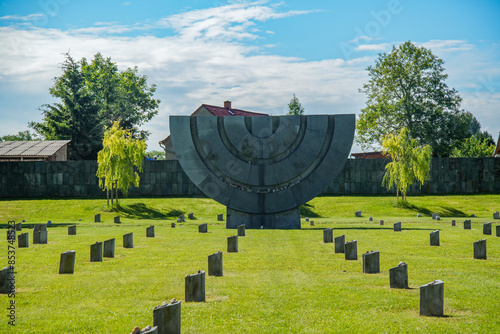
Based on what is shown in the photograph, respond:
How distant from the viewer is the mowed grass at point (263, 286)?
7473mm

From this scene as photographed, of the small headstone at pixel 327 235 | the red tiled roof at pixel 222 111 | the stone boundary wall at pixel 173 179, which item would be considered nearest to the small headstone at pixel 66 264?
the small headstone at pixel 327 235

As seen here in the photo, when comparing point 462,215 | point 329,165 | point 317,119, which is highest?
point 317,119

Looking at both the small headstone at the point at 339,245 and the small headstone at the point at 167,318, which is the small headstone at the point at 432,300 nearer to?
the small headstone at the point at 167,318

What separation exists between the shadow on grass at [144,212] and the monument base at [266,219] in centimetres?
945

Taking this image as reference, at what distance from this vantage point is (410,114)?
4691cm

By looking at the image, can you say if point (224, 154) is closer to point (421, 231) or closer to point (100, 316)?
point (421, 231)

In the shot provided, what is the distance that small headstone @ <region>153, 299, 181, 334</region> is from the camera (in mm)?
6680

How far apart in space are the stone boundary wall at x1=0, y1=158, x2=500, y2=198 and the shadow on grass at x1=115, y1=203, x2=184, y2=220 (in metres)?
4.32

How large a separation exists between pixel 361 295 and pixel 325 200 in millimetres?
26472

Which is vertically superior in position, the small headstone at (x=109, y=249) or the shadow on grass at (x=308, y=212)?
the small headstone at (x=109, y=249)

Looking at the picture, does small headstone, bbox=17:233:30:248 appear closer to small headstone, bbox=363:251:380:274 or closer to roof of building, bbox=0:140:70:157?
small headstone, bbox=363:251:380:274

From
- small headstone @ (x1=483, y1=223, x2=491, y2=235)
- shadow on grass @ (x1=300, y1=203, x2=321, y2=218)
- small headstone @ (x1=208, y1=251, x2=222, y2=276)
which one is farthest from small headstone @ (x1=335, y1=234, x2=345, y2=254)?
shadow on grass @ (x1=300, y1=203, x2=321, y2=218)

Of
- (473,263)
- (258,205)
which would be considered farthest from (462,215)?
(473,263)

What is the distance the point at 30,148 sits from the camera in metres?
41.2
